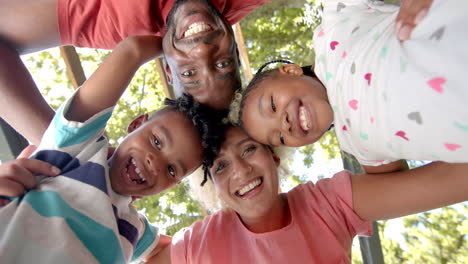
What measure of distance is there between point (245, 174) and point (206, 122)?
265mm

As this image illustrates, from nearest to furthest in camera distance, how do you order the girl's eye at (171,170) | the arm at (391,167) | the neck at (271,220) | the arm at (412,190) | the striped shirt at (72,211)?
the striped shirt at (72,211) → the arm at (412,190) → the arm at (391,167) → the girl's eye at (171,170) → the neck at (271,220)

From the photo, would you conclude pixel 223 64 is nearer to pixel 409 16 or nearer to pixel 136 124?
pixel 136 124

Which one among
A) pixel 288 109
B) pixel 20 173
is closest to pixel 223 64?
pixel 288 109

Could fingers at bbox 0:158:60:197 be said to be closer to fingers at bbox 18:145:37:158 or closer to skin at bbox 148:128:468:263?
fingers at bbox 18:145:37:158

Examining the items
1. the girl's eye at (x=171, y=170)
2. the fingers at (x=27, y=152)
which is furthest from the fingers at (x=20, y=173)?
the girl's eye at (x=171, y=170)

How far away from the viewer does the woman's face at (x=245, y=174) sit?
1.42m

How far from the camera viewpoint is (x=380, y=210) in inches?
52.1

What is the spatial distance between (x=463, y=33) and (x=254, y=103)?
2.33 ft

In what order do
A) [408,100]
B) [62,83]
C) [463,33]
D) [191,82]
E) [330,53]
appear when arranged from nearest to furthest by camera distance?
[463,33], [408,100], [330,53], [191,82], [62,83]

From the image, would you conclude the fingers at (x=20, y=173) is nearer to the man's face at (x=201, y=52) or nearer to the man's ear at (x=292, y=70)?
the man's face at (x=201, y=52)

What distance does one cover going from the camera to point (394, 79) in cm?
90

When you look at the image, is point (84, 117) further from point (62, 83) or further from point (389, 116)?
point (62, 83)

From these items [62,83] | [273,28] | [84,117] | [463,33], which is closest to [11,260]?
[84,117]

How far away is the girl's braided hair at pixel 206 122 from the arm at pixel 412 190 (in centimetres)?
60
